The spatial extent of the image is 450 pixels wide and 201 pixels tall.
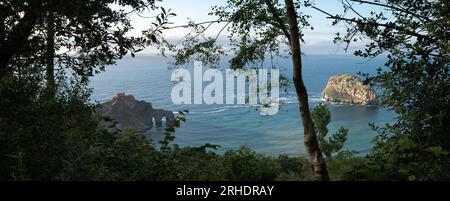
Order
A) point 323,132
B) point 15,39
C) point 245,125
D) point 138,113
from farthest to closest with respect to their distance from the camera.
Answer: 1. point 245,125
2. point 138,113
3. point 323,132
4. point 15,39

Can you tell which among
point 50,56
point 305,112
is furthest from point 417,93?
point 50,56

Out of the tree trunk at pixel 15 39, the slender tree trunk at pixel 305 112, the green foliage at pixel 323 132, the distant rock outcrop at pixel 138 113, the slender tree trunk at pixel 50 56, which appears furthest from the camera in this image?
the distant rock outcrop at pixel 138 113

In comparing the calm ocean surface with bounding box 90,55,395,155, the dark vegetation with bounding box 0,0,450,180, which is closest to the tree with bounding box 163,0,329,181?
the dark vegetation with bounding box 0,0,450,180

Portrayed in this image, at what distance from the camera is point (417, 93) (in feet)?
19.8

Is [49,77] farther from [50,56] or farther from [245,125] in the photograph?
[245,125]

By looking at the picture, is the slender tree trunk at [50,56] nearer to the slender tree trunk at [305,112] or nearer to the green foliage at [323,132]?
the slender tree trunk at [305,112]

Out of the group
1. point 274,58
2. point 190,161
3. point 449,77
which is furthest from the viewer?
point 274,58

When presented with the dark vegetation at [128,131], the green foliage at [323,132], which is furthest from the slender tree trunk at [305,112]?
the green foliage at [323,132]

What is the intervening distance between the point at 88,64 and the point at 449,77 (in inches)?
296

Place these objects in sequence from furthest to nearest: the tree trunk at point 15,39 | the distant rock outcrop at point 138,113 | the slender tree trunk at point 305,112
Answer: the distant rock outcrop at point 138,113 → the tree trunk at point 15,39 → the slender tree trunk at point 305,112

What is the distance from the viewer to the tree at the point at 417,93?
224 inches

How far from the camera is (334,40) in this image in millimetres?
8172
